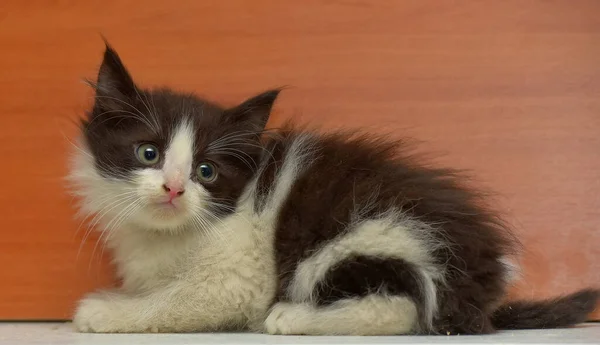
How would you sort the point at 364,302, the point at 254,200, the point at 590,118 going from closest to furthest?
the point at 364,302 < the point at 254,200 < the point at 590,118

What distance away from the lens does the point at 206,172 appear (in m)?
1.65

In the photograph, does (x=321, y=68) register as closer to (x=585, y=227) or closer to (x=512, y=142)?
(x=512, y=142)

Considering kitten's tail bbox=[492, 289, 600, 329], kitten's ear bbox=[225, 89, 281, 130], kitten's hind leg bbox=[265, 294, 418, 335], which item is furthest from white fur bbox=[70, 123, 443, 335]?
kitten's tail bbox=[492, 289, 600, 329]

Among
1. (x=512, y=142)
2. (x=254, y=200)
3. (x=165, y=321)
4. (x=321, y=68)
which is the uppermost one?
(x=321, y=68)

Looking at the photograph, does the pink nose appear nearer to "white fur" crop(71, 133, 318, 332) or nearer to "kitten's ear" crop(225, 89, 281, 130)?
"white fur" crop(71, 133, 318, 332)

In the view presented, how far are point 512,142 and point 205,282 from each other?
3.38ft

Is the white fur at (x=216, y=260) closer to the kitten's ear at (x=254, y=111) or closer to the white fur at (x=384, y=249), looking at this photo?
the white fur at (x=384, y=249)

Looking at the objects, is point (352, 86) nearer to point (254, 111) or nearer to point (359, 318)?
point (254, 111)

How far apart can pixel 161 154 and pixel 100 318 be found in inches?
16.5

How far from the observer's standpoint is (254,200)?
1.69m

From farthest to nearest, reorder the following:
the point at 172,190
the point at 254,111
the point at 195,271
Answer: the point at 254,111 < the point at 195,271 < the point at 172,190

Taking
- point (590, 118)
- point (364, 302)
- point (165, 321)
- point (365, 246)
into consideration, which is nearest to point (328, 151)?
point (365, 246)

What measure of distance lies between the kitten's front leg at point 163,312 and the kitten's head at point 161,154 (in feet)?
0.56

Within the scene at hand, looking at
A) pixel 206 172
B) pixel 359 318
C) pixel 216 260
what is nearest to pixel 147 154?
pixel 206 172
